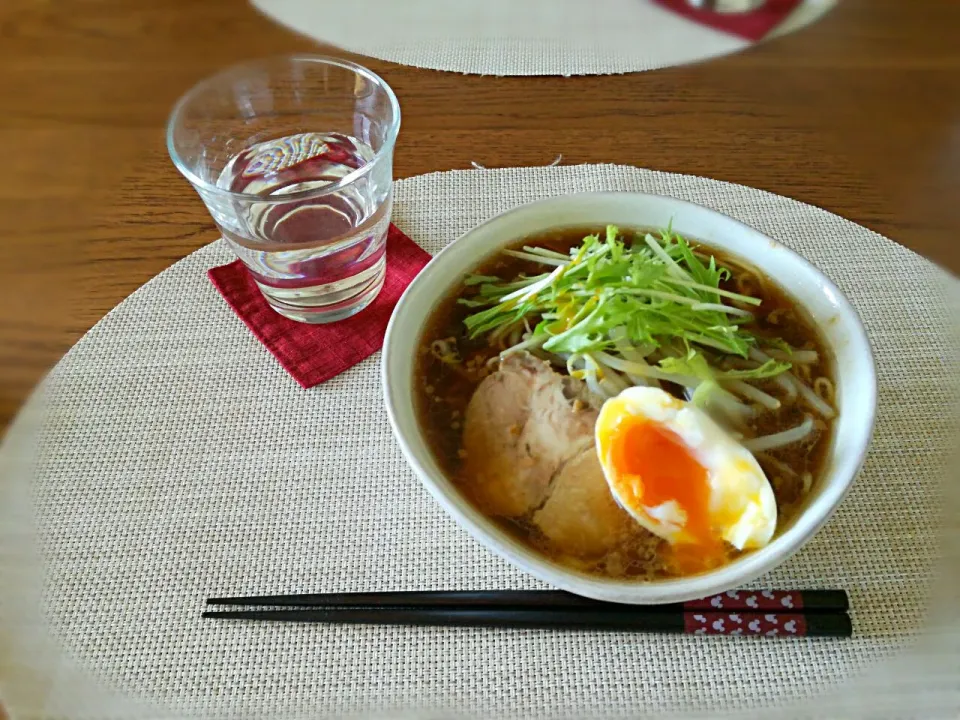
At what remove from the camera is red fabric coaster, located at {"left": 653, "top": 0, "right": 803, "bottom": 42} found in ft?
5.20

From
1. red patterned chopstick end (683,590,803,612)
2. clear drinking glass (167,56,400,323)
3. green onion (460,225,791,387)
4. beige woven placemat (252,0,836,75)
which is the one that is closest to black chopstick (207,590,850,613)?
red patterned chopstick end (683,590,803,612)

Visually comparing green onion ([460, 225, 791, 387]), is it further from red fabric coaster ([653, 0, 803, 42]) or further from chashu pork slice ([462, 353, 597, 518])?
red fabric coaster ([653, 0, 803, 42])

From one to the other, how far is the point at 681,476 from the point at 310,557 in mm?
422

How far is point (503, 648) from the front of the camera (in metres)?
0.75

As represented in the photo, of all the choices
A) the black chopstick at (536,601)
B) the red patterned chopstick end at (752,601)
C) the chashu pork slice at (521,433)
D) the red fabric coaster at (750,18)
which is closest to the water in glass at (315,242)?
the chashu pork slice at (521,433)

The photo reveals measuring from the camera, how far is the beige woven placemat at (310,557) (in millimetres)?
725

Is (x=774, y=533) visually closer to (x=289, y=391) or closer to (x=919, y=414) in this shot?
(x=919, y=414)

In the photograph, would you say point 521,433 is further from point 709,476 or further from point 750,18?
point 750,18

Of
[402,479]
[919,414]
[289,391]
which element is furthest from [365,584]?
[919,414]

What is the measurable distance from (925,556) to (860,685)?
183 mm

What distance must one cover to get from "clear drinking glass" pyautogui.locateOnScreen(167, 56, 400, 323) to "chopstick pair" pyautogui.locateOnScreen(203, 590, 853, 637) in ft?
1.38

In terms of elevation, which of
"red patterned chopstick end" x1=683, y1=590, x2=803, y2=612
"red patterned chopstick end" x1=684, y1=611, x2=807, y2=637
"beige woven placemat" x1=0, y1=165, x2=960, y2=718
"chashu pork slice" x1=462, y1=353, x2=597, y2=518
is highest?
"chashu pork slice" x1=462, y1=353, x2=597, y2=518

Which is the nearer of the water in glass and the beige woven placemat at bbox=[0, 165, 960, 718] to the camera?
the beige woven placemat at bbox=[0, 165, 960, 718]

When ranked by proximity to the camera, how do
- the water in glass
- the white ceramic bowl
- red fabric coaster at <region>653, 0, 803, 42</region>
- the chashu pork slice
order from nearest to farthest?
1. the white ceramic bowl
2. the chashu pork slice
3. the water in glass
4. red fabric coaster at <region>653, 0, 803, 42</region>
